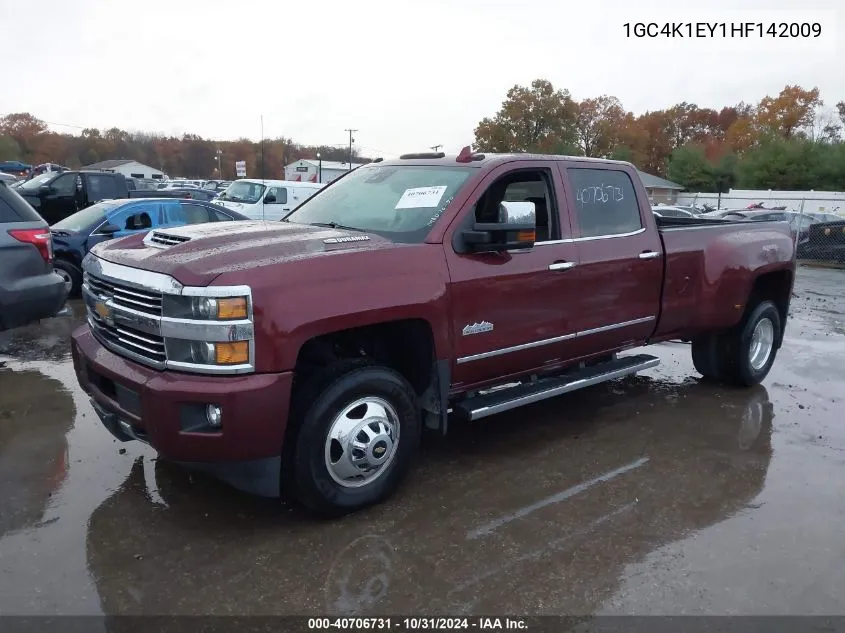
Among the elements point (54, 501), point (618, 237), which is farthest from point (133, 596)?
point (618, 237)

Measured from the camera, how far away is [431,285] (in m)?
3.98

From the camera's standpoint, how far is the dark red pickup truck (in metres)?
3.37

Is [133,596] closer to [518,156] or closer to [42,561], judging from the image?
[42,561]

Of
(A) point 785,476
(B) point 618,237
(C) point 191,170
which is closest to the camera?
(A) point 785,476

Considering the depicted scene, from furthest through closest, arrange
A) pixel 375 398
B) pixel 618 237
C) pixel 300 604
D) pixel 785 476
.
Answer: pixel 618 237 < pixel 785 476 < pixel 375 398 < pixel 300 604

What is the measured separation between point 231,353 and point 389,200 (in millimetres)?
1751

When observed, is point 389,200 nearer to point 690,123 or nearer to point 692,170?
point 692,170

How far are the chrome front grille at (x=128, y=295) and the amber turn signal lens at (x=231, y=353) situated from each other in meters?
0.41

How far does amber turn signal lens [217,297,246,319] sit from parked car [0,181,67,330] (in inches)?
134

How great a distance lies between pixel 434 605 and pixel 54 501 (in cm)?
234

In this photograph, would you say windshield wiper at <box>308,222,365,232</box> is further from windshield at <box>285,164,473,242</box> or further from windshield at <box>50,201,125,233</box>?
windshield at <box>50,201,125,233</box>

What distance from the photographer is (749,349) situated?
6.52 meters

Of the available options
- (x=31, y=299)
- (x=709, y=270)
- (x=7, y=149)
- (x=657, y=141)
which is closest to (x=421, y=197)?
(x=709, y=270)

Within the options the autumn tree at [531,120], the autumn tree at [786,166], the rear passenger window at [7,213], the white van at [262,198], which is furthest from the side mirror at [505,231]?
the autumn tree at [531,120]
